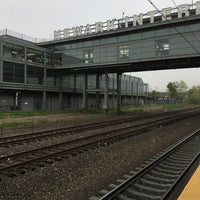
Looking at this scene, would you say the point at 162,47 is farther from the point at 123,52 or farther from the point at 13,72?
the point at 13,72

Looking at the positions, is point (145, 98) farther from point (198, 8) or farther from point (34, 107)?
point (198, 8)

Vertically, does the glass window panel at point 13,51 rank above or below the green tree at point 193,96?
above

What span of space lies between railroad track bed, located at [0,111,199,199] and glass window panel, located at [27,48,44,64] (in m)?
36.4

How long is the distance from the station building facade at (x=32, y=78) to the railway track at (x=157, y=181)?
1348 inches

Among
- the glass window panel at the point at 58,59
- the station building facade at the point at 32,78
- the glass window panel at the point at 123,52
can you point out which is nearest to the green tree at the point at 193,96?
the station building facade at the point at 32,78

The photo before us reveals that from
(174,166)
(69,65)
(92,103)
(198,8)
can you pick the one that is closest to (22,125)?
(174,166)

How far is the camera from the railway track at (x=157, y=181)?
6820 mm

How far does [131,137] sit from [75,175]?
9.29 metres

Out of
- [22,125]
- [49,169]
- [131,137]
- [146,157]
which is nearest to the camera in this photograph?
[49,169]

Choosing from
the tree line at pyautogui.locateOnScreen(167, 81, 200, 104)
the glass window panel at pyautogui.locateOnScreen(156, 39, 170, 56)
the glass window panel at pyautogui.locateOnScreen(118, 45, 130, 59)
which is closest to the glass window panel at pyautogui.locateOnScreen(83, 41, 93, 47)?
the glass window panel at pyautogui.locateOnScreen(118, 45, 130, 59)

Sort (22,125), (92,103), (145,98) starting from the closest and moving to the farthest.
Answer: (22,125) < (92,103) < (145,98)

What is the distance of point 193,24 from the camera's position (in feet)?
115

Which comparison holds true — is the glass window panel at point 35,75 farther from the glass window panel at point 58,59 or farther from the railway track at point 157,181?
the railway track at point 157,181

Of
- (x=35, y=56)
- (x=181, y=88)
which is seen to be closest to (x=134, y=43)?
(x=35, y=56)
